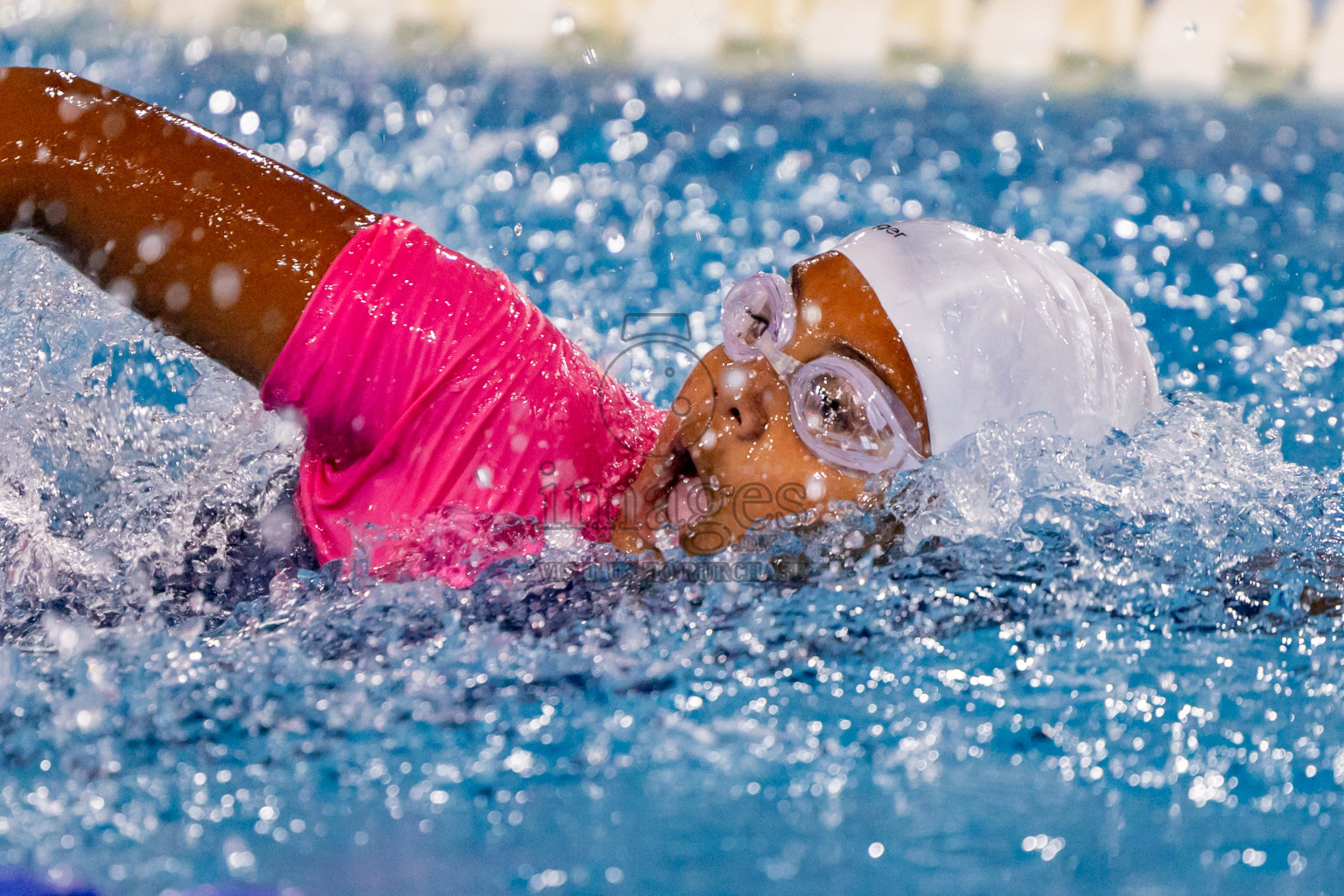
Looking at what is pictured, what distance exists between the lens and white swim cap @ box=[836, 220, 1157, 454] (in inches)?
46.9

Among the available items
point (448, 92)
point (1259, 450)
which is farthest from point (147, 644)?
point (448, 92)

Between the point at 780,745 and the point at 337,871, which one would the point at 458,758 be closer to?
the point at 337,871

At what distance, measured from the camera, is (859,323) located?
3.93ft

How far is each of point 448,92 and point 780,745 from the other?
248 cm

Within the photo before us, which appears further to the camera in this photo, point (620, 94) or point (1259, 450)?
point (620, 94)

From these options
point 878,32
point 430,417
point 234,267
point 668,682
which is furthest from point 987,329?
point 878,32

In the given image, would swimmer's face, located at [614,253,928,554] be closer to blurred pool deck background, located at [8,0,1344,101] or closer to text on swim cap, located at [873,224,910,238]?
text on swim cap, located at [873,224,910,238]

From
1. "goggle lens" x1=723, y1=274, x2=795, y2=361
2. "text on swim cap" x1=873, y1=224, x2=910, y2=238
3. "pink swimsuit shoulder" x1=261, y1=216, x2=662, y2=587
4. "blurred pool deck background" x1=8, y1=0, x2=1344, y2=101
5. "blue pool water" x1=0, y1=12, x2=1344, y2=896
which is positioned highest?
"blurred pool deck background" x1=8, y1=0, x2=1344, y2=101

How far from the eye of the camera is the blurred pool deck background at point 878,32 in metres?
3.34

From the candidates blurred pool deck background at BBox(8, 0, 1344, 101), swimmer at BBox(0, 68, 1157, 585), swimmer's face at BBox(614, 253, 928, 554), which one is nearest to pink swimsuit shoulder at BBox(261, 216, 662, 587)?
swimmer at BBox(0, 68, 1157, 585)

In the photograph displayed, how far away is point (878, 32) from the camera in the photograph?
3.51m

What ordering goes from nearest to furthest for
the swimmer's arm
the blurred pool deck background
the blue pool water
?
the blue pool water → the swimmer's arm → the blurred pool deck background

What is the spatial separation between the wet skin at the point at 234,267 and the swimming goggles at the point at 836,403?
0.04 ft

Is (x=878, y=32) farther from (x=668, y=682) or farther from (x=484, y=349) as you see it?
(x=668, y=682)
